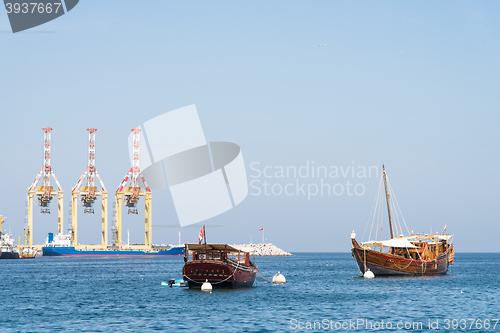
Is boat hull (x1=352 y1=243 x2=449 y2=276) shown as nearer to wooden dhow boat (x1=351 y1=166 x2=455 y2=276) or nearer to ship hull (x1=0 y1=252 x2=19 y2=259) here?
wooden dhow boat (x1=351 y1=166 x2=455 y2=276)

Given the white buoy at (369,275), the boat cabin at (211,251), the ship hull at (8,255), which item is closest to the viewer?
the boat cabin at (211,251)

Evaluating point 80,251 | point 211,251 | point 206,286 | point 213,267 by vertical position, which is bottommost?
point 206,286

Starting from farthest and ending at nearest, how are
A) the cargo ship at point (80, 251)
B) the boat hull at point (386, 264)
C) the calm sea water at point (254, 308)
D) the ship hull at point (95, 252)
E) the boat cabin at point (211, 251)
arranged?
the cargo ship at point (80, 251) → the ship hull at point (95, 252) → the boat hull at point (386, 264) → the boat cabin at point (211, 251) → the calm sea water at point (254, 308)

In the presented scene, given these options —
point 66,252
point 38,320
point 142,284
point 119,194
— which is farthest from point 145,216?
point 38,320

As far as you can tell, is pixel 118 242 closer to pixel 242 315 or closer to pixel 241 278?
pixel 241 278

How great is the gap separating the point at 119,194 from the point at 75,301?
145774 millimetres

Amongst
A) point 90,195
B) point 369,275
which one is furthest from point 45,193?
point 369,275

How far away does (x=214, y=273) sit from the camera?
51.4 meters

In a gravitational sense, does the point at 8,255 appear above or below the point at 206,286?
above

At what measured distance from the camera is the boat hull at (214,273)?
50.8m

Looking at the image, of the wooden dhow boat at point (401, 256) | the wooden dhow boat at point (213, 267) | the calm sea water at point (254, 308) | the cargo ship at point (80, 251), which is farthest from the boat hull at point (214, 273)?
the cargo ship at point (80, 251)

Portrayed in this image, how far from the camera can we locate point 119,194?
191 meters

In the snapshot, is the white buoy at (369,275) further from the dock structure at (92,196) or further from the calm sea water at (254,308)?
the dock structure at (92,196)

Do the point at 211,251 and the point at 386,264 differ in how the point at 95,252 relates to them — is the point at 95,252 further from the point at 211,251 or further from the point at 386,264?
the point at 211,251
